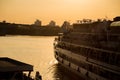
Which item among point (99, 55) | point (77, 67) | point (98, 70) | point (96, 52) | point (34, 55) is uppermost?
point (96, 52)

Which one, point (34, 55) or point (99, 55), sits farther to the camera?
point (34, 55)

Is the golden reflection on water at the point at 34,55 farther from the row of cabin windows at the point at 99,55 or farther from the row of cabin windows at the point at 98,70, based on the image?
the row of cabin windows at the point at 98,70

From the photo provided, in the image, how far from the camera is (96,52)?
122 ft

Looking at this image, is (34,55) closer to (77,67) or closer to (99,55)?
(77,67)

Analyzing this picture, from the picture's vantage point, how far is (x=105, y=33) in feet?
121

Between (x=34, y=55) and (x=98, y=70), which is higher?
(x=98, y=70)

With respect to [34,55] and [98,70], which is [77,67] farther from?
[34,55]

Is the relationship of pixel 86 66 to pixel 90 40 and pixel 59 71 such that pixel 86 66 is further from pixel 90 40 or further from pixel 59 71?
pixel 59 71

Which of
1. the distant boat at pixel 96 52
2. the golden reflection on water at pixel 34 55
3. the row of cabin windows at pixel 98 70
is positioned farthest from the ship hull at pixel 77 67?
the golden reflection on water at pixel 34 55

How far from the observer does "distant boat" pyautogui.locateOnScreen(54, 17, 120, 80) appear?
31969mm

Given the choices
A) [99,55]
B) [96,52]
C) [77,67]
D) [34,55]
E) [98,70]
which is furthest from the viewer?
[34,55]

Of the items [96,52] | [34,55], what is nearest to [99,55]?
[96,52]

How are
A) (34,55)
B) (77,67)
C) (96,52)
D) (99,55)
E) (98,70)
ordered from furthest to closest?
1. (34,55)
2. (77,67)
3. (96,52)
4. (99,55)
5. (98,70)

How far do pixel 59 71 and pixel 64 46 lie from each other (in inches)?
198
